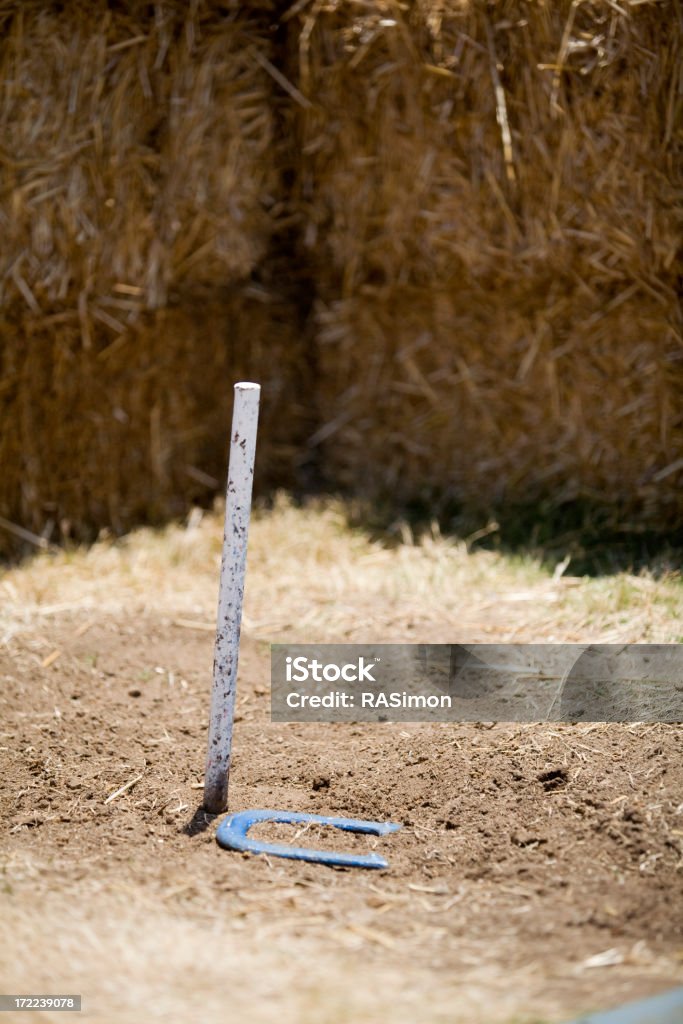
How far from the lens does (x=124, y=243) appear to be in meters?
4.84

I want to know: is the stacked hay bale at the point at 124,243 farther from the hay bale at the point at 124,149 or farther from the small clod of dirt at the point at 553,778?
the small clod of dirt at the point at 553,778

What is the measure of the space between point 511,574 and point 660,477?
31.2 inches

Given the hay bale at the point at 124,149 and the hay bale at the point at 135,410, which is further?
the hay bale at the point at 135,410

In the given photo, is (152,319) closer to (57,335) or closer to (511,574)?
(57,335)

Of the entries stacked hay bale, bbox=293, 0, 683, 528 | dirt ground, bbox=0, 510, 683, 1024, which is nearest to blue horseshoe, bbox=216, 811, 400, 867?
dirt ground, bbox=0, 510, 683, 1024

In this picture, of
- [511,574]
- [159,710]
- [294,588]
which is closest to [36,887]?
[159,710]

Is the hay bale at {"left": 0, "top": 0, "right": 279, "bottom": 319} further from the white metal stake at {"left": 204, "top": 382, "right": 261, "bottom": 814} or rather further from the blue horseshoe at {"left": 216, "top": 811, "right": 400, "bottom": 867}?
the blue horseshoe at {"left": 216, "top": 811, "right": 400, "bottom": 867}

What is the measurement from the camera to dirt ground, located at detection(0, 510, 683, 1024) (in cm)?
226

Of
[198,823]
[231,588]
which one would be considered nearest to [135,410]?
[231,588]

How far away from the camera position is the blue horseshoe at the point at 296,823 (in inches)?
110
